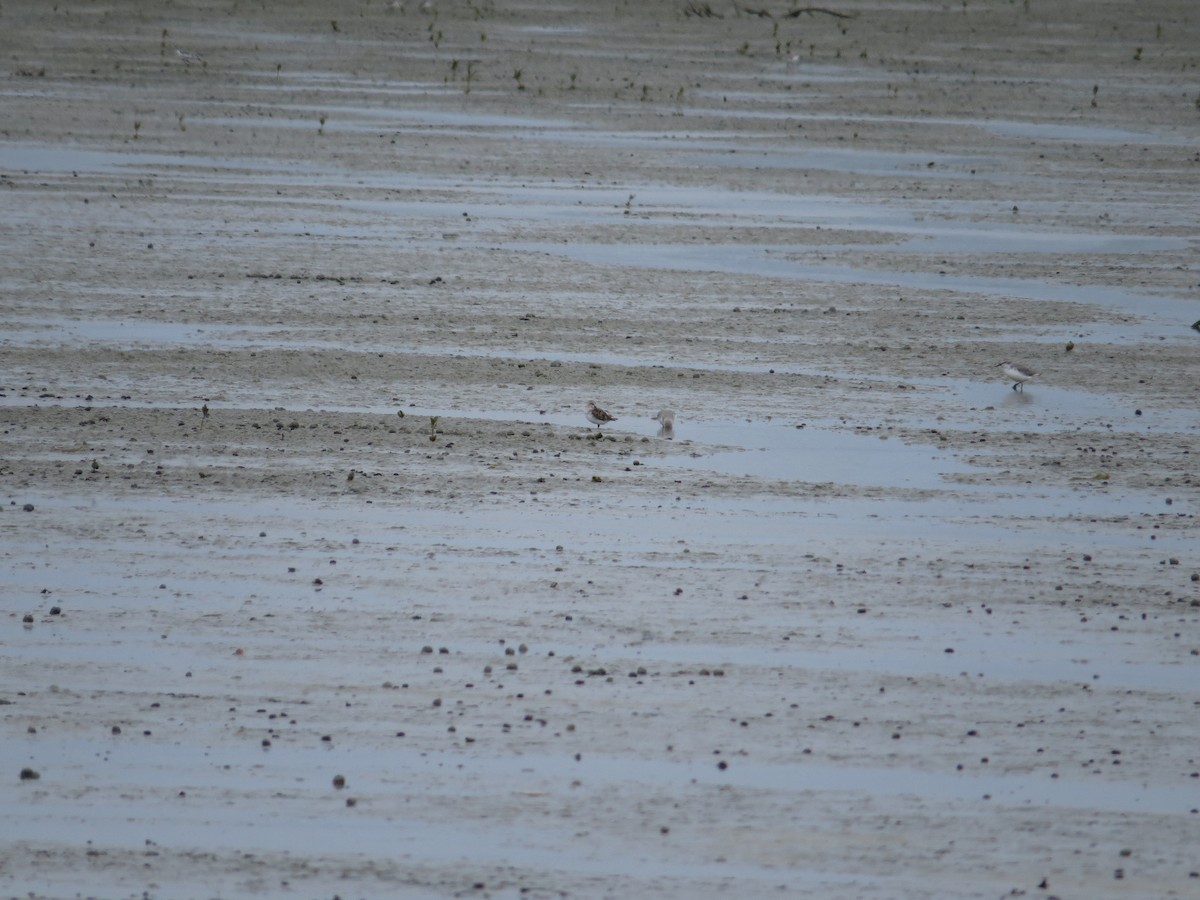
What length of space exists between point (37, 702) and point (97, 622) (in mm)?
789

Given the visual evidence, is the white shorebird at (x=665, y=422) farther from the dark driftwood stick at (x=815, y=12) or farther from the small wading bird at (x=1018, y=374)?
the dark driftwood stick at (x=815, y=12)

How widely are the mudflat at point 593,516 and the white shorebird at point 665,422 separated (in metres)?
0.10

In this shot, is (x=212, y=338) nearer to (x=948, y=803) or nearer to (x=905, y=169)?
(x=948, y=803)

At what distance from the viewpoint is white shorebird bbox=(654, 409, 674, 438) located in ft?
33.6

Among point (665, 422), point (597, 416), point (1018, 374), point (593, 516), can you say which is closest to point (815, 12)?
point (1018, 374)

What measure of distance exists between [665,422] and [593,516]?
151 cm

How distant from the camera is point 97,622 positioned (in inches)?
295

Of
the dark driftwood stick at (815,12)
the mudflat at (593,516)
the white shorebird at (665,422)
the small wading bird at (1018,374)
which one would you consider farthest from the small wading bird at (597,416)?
the dark driftwood stick at (815,12)

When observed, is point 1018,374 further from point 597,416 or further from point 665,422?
point 597,416

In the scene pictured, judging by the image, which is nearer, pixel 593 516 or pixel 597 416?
pixel 593 516

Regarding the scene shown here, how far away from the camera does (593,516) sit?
8.94 meters

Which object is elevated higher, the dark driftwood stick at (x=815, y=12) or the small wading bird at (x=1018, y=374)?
the dark driftwood stick at (x=815, y=12)

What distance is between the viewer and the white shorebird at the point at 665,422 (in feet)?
33.6

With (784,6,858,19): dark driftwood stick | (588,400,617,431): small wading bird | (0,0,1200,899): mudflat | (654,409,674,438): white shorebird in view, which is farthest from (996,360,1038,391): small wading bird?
(784,6,858,19): dark driftwood stick
